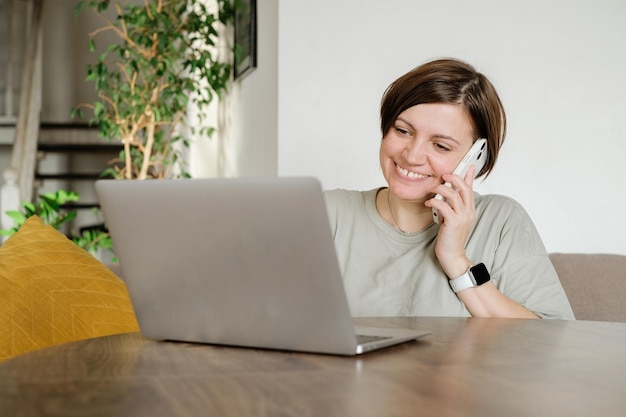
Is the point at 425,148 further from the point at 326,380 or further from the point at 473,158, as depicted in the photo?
the point at 326,380

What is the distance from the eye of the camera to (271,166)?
10.1 feet

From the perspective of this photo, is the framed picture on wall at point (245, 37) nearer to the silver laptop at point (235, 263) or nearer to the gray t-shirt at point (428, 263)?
the gray t-shirt at point (428, 263)

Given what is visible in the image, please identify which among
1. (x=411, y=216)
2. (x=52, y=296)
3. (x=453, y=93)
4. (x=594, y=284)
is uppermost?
(x=453, y=93)

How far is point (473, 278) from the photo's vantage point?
1718mm

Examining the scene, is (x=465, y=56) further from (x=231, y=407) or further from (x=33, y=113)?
(x=33, y=113)

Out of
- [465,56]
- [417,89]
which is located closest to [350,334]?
[417,89]

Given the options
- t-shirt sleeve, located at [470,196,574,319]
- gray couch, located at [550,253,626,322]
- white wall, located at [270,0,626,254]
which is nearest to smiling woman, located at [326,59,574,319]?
t-shirt sleeve, located at [470,196,574,319]

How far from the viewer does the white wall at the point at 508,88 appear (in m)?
2.84

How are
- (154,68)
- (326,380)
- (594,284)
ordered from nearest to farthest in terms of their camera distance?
(326,380)
(594,284)
(154,68)

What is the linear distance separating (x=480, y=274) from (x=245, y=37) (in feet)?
7.15

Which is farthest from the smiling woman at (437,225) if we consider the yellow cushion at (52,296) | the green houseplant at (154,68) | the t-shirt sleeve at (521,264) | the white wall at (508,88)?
the green houseplant at (154,68)

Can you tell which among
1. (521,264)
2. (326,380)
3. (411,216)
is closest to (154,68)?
(411,216)

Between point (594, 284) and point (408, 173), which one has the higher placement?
point (408, 173)

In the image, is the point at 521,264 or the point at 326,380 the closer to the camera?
the point at 326,380
